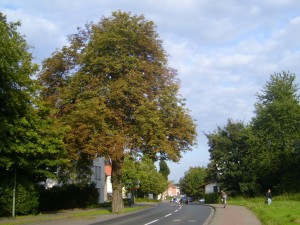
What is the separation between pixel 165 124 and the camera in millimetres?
30938

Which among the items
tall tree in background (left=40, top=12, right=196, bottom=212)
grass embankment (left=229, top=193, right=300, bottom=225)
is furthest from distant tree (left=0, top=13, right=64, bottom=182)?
grass embankment (left=229, top=193, right=300, bottom=225)

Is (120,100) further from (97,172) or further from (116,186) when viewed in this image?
(97,172)

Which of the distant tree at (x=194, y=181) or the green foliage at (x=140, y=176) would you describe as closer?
the green foliage at (x=140, y=176)

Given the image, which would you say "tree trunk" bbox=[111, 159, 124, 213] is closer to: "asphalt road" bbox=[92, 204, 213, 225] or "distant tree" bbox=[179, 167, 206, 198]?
"asphalt road" bbox=[92, 204, 213, 225]

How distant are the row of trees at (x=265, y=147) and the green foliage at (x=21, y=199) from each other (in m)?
31.5

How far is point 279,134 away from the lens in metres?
53.0

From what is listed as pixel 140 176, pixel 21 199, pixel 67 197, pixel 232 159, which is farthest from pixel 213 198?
pixel 21 199

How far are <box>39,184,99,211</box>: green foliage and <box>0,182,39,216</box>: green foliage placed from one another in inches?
197

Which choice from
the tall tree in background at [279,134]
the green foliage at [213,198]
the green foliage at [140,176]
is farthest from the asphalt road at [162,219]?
the green foliage at [213,198]

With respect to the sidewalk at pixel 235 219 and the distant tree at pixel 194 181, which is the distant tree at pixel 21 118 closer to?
the sidewalk at pixel 235 219

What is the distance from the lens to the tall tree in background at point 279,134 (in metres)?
50.2

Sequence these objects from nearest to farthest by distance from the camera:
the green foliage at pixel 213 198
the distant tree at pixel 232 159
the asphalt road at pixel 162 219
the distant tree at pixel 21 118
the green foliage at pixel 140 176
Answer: the distant tree at pixel 21 118 → the asphalt road at pixel 162 219 → the green foliage at pixel 140 176 → the distant tree at pixel 232 159 → the green foliage at pixel 213 198

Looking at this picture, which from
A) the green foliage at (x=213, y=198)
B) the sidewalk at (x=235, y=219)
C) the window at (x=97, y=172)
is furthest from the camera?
the green foliage at (x=213, y=198)

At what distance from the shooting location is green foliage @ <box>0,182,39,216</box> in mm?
26078
